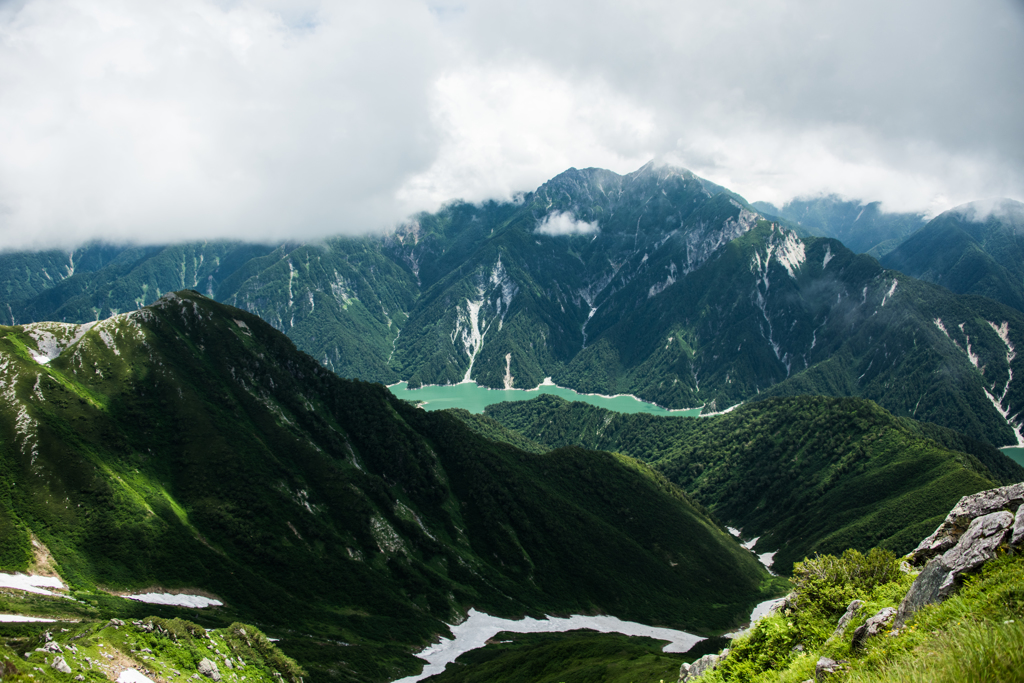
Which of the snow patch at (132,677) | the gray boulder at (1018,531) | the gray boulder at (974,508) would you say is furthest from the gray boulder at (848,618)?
the snow patch at (132,677)

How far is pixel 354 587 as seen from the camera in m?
119

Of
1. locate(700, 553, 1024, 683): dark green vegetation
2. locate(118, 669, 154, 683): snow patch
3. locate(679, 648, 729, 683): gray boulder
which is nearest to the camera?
locate(700, 553, 1024, 683): dark green vegetation

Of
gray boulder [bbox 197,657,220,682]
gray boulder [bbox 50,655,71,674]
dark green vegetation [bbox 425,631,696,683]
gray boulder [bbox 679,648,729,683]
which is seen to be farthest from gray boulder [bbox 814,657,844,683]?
gray boulder [bbox 197,657,220,682]

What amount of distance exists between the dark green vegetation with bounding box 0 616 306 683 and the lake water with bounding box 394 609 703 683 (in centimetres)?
3640

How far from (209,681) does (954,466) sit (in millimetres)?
225562

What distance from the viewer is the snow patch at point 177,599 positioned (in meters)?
93.6

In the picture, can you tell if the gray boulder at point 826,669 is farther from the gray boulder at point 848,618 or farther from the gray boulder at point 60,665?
the gray boulder at point 60,665

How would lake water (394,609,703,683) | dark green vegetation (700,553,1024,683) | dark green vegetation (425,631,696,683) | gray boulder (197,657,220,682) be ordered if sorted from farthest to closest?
lake water (394,609,703,683) → dark green vegetation (425,631,696,683) → gray boulder (197,657,220,682) → dark green vegetation (700,553,1024,683)

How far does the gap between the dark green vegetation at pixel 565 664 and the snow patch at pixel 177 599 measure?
42.9 m

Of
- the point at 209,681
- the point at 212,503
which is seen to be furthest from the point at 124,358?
the point at 209,681

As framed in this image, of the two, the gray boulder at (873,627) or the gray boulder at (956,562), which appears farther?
the gray boulder at (873,627)

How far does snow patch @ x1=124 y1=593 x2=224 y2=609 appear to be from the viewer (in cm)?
9364

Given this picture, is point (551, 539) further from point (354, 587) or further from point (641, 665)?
point (641, 665)

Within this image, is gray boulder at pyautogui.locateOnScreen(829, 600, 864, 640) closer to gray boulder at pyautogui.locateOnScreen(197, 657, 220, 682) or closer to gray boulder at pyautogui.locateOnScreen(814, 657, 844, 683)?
gray boulder at pyautogui.locateOnScreen(814, 657, 844, 683)
